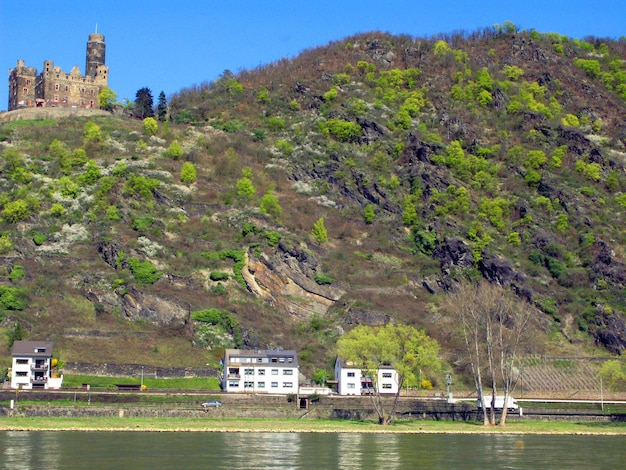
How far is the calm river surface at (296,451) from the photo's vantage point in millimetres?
65500

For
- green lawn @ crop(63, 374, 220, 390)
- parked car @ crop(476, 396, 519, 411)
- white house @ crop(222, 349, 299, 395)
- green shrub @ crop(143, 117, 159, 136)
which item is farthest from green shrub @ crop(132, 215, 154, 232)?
parked car @ crop(476, 396, 519, 411)

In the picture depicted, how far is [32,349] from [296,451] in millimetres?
56729

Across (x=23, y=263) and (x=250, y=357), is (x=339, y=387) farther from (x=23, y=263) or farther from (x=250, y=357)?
(x=23, y=263)

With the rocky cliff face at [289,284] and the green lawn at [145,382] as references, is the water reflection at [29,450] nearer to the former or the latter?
the green lawn at [145,382]

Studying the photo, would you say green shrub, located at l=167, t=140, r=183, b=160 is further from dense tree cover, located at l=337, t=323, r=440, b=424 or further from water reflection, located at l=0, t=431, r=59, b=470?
water reflection, located at l=0, t=431, r=59, b=470

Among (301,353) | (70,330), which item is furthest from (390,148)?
(70,330)

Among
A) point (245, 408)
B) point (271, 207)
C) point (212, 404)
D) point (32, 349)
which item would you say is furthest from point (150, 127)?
point (245, 408)

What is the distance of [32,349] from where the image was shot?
122250 millimetres

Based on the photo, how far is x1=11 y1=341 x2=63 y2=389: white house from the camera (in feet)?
395

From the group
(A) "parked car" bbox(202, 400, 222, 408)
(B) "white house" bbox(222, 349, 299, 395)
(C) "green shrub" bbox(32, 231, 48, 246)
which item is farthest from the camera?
(C) "green shrub" bbox(32, 231, 48, 246)

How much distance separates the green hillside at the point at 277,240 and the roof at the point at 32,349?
3231 millimetres

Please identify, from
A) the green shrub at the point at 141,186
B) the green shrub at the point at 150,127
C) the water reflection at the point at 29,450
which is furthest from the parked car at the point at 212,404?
the green shrub at the point at 150,127

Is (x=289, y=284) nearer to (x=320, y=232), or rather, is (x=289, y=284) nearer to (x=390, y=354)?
(x=320, y=232)

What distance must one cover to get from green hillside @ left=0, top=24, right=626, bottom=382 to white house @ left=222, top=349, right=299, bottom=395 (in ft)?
17.4
